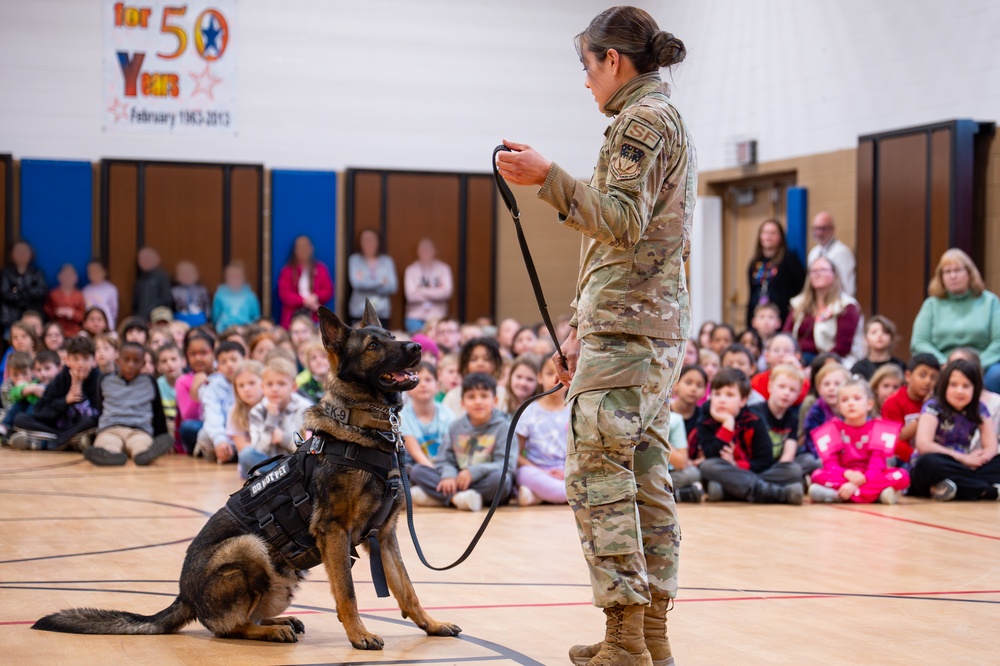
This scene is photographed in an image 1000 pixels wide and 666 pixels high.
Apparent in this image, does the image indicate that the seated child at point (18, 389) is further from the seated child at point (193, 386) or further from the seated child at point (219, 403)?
the seated child at point (219, 403)

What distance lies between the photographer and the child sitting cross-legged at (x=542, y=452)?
7.18 meters

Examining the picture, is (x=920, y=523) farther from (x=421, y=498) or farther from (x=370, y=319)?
(x=370, y=319)

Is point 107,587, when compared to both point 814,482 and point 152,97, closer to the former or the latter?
point 814,482

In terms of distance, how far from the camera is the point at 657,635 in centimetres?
323

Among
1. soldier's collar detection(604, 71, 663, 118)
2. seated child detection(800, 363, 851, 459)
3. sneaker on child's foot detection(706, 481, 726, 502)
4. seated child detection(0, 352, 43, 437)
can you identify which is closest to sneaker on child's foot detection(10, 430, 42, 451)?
seated child detection(0, 352, 43, 437)

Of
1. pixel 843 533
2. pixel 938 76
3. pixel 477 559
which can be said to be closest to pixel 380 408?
pixel 477 559

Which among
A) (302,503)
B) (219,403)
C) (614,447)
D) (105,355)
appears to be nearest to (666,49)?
(614,447)

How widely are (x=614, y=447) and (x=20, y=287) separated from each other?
12.3 metres

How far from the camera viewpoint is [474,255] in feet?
52.0

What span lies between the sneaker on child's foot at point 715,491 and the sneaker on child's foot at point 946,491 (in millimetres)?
1461

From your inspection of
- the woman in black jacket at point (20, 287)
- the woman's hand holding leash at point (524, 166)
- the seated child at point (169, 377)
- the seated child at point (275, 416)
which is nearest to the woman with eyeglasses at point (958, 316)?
the seated child at point (275, 416)

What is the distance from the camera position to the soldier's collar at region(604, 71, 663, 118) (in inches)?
122

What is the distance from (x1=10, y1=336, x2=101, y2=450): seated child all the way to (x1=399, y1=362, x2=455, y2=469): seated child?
3370 mm

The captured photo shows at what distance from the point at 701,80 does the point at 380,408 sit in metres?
12.2
